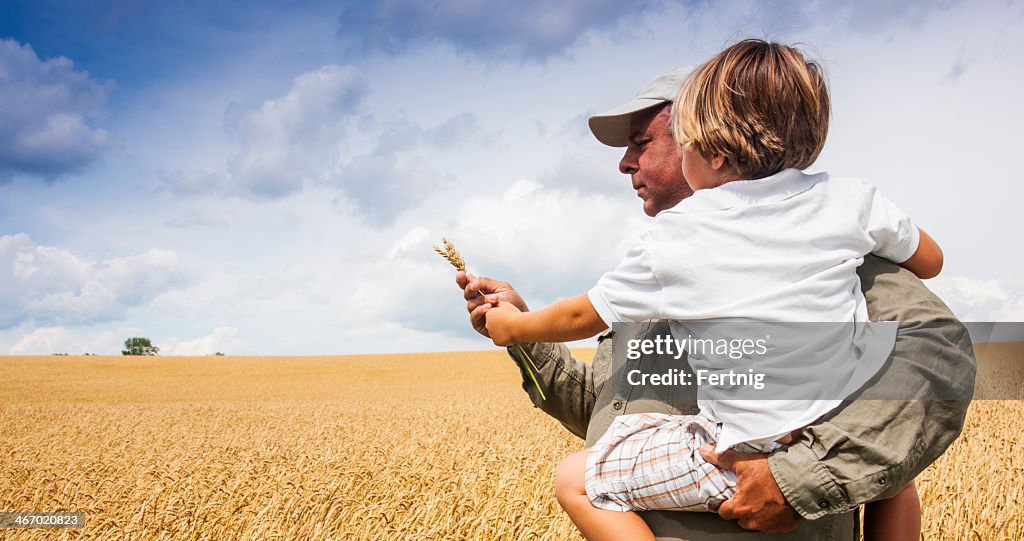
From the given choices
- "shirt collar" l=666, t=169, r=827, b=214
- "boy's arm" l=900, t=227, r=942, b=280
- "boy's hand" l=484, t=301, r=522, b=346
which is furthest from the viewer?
"boy's hand" l=484, t=301, r=522, b=346

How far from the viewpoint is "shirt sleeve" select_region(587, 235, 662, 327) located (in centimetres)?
204

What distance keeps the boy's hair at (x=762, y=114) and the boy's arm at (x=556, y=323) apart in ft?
1.93

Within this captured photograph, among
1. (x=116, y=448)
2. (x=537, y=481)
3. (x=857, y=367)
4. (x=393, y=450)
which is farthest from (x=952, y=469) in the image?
(x=116, y=448)

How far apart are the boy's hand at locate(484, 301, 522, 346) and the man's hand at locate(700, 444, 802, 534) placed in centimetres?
75

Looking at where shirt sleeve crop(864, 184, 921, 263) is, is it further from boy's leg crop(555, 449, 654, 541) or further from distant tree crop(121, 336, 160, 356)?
distant tree crop(121, 336, 160, 356)

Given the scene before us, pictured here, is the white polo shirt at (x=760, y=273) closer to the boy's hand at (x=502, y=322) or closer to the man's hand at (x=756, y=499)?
the man's hand at (x=756, y=499)

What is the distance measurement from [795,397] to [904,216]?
65cm

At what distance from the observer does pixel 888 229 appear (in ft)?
6.93

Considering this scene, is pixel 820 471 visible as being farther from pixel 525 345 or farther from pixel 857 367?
pixel 525 345

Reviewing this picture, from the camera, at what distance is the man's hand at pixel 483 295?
2646 millimetres

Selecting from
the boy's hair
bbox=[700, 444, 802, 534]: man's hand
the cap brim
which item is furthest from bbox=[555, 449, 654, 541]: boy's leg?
the cap brim

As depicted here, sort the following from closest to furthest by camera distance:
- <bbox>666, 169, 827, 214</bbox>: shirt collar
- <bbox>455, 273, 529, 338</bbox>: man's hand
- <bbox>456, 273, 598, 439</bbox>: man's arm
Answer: <bbox>666, 169, 827, 214</bbox>: shirt collar → <bbox>455, 273, 529, 338</bbox>: man's hand → <bbox>456, 273, 598, 439</bbox>: man's arm

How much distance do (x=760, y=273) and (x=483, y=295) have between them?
3.40 feet

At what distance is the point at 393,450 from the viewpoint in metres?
10.3
